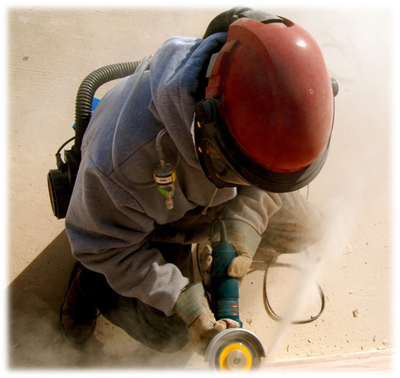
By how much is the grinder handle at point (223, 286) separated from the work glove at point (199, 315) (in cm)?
3

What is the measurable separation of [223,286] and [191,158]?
0.47m

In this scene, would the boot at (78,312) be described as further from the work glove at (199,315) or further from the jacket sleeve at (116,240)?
the work glove at (199,315)

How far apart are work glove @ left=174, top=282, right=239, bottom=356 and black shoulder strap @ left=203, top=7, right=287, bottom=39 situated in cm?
81

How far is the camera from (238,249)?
129 cm

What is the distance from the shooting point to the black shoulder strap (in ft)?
2.76

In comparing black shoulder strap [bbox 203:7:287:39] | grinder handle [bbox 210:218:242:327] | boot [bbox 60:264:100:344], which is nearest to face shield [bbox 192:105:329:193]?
black shoulder strap [bbox 203:7:287:39]

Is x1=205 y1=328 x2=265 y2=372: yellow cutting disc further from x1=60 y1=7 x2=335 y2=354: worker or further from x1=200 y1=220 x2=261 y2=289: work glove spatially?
x1=200 y1=220 x2=261 y2=289: work glove

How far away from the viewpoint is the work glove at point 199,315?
1.14 m

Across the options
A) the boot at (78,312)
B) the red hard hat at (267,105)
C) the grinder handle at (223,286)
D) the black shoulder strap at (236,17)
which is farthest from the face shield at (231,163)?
the boot at (78,312)

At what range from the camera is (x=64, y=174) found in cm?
137

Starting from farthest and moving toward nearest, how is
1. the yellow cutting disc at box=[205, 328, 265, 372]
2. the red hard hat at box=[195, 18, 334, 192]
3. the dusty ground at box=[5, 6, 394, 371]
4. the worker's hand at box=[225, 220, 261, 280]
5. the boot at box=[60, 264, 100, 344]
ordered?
the dusty ground at box=[5, 6, 394, 371] < the boot at box=[60, 264, 100, 344] < the worker's hand at box=[225, 220, 261, 280] < the yellow cutting disc at box=[205, 328, 265, 372] < the red hard hat at box=[195, 18, 334, 192]

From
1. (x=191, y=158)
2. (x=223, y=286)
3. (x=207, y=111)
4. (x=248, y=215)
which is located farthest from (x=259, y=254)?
(x=207, y=111)

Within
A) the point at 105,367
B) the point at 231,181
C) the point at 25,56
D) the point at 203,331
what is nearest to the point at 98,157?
the point at 231,181

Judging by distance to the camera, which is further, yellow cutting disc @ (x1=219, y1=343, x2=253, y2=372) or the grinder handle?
the grinder handle
